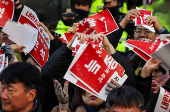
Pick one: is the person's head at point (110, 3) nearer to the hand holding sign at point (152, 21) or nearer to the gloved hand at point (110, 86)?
the hand holding sign at point (152, 21)

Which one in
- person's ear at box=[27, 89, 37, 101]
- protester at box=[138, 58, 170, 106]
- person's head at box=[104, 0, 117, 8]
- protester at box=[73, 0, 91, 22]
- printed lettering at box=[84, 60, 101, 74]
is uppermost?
person's ear at box=[27, 89, 37, 101]

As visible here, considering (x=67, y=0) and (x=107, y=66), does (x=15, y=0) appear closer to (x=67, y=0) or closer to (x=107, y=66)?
(x=107, y=66)

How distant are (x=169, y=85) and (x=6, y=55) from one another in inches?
76.5

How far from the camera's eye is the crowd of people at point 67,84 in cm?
298

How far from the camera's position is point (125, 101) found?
2.99m

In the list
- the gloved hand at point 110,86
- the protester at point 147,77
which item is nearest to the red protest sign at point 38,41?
the gloved hand at point 110,86

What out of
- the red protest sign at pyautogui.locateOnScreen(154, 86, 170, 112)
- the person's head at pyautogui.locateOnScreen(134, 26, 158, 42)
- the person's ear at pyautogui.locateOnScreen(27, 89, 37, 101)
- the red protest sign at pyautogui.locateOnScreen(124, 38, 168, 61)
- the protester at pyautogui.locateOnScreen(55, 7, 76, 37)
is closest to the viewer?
the person's ear at pyautogui.locateOnScreen(27, 89, 37, 101)

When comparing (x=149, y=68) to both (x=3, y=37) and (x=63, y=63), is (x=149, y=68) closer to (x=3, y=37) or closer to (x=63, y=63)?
(x=63, y=63)

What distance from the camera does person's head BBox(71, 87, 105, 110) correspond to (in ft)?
11.8

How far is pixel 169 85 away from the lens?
13.2 feet

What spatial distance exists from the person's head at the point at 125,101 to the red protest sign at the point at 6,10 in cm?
204

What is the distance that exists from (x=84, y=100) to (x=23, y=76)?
884 mm

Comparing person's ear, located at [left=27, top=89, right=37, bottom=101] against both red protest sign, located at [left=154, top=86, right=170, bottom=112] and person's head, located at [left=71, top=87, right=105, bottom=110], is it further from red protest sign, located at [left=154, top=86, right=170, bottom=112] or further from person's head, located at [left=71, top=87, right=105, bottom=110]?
red protest sign, located at [left=154, top=86, right=170, bottom=112]

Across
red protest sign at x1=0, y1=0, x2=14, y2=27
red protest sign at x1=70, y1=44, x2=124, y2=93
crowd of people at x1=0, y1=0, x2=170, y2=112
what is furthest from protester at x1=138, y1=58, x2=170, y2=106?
red protest sign at x1=0, y1=0, x2=14, y2=27
